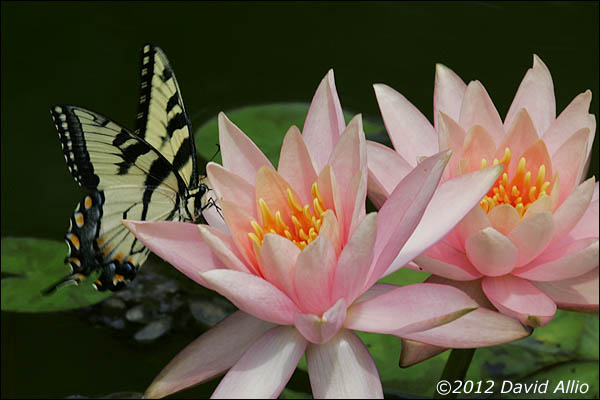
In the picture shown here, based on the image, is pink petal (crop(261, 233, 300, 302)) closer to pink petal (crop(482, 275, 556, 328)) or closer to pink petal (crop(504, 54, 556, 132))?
pink petal (crop(482, 275, 556, 328))

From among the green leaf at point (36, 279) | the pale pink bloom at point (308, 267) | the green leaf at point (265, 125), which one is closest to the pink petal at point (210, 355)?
the pale pink bloom at point (308, 267)

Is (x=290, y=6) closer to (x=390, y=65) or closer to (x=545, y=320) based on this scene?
(x=390, y=65)

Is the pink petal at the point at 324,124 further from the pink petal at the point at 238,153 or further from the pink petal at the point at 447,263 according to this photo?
the pink petal at the point at 447,263

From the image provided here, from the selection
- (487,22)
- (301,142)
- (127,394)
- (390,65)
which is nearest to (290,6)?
(390,65)

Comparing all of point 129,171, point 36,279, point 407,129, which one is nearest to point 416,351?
point 407,129

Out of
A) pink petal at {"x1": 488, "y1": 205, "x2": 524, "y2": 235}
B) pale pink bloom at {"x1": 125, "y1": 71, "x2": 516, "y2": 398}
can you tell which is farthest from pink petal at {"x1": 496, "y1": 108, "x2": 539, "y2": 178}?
pale pink bloom at {"x1": 125, "y1": 71, "x2": 516, "y2": 398}

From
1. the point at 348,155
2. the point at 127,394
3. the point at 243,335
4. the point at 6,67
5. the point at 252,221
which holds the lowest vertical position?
the point at 127,394
